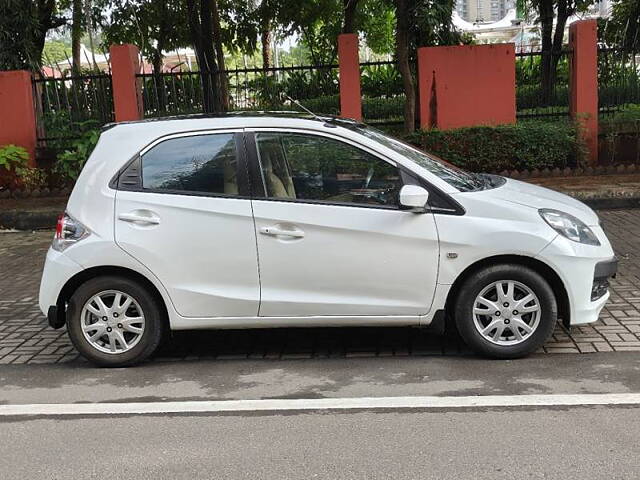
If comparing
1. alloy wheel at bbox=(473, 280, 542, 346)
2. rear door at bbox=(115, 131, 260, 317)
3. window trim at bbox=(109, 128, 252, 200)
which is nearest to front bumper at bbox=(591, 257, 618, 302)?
alloy wheel at bbox=(473, 280, 542, 346)

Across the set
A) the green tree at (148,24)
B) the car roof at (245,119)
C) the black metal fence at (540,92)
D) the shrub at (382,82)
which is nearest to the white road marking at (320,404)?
the car roof at (245,119)

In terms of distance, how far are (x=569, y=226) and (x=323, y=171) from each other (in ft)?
5.74

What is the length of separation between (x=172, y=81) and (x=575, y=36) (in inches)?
290

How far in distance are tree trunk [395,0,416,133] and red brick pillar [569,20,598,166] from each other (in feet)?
9.55

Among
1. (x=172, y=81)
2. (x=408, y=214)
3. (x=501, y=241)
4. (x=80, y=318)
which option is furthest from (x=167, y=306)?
(x=172, y=81)

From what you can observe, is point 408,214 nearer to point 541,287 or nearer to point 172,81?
point 541,287

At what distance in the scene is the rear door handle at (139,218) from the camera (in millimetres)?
5109

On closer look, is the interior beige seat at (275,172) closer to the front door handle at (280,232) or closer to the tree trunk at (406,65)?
the front door handle at (280,232)

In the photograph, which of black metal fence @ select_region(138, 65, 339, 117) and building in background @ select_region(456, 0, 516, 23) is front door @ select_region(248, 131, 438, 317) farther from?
building in background @ select_region(456, 0, 516, 23)

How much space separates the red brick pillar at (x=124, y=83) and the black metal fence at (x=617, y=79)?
8534 millimetres

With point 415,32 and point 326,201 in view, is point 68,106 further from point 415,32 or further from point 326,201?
point 326,201

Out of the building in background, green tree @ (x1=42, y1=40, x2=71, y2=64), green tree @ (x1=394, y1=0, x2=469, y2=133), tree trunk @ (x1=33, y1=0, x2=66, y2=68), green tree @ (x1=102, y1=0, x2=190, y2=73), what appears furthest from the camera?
the building in background

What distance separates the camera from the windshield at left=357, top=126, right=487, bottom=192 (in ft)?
17.5

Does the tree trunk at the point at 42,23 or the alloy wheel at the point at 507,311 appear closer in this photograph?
the alloy wheel at the point at 507,311
